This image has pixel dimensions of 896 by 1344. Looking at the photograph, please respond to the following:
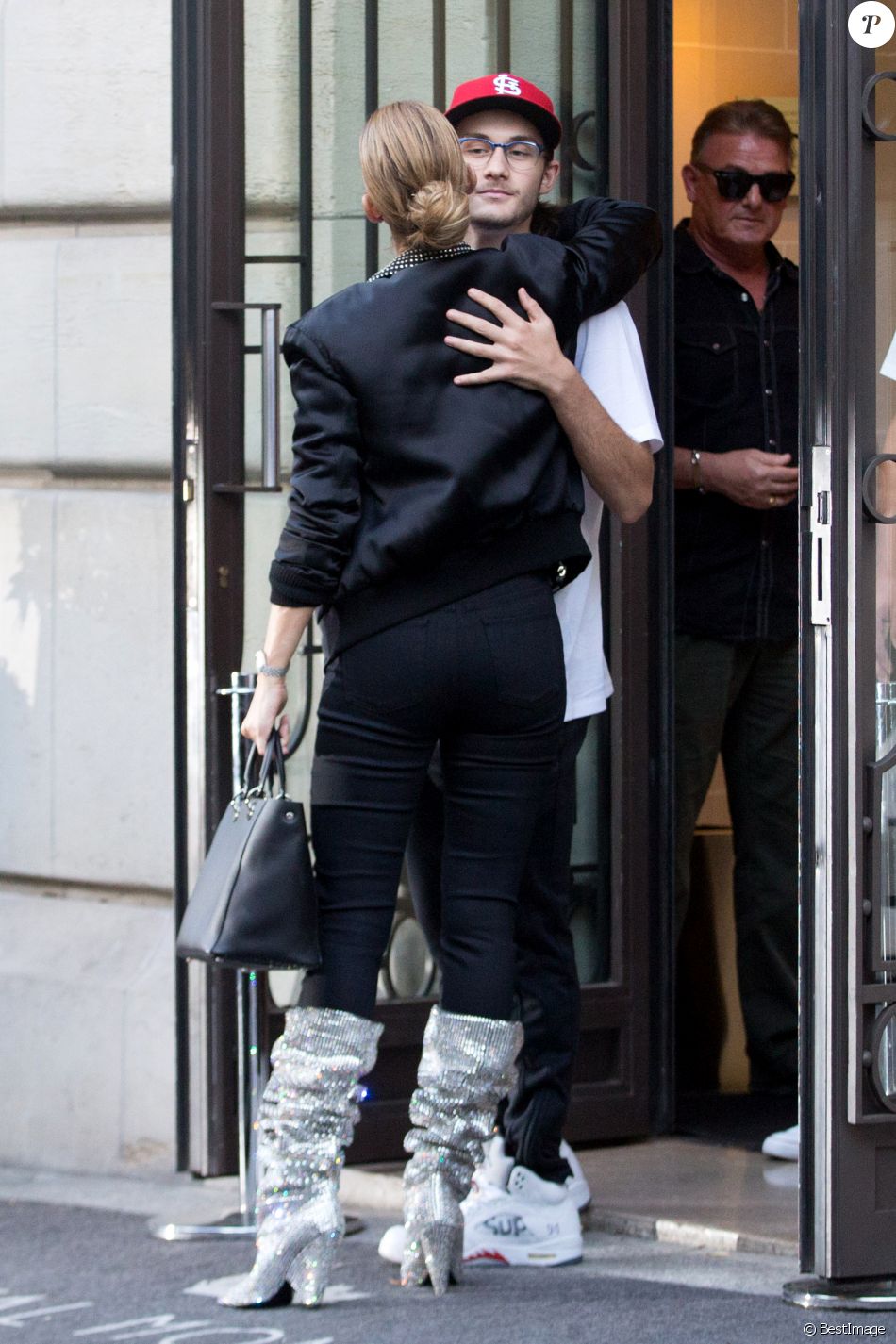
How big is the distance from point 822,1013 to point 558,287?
48.6 inches

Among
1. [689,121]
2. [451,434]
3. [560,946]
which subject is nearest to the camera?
Answer: [451,434]

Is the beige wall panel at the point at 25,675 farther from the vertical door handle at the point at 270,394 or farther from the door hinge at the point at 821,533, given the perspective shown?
the door hinge at the point at 821,533

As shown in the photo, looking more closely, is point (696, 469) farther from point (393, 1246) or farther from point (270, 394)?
point (393, 1246)

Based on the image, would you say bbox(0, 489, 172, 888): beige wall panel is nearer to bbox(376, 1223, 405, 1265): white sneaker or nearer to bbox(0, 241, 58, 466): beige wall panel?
bbox(0, 241, 58, 466): beige wall panel

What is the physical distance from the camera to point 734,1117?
5.38 m

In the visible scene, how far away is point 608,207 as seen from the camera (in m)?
4.04

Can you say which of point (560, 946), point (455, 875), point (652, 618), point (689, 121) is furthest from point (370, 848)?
point (689, 121)

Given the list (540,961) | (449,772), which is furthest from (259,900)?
(540,961)

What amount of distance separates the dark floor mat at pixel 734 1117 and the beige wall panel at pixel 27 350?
2066mm

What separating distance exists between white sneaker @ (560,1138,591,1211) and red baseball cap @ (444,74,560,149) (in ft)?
6.08

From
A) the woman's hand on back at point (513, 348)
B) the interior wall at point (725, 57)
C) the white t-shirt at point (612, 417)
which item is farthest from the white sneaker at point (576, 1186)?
the interior wall at point (725, 57)

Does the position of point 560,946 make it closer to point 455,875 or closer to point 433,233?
point 455,875

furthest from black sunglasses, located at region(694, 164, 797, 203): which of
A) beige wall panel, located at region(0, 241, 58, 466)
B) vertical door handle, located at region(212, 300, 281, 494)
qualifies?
beige wall panel, located at region(0, 241, 58, 466)

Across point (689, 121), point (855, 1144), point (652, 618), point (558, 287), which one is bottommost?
point (855, 1144)
